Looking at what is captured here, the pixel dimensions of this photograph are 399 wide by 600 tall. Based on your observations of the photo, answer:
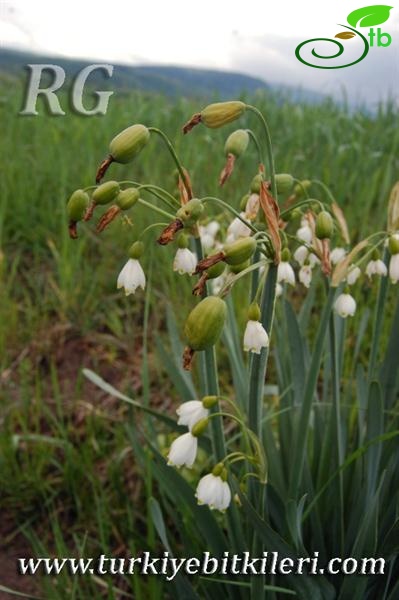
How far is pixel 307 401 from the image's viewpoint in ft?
3.83

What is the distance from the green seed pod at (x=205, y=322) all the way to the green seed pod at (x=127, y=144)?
22cm

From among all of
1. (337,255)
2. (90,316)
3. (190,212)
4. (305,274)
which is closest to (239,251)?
(190,212)

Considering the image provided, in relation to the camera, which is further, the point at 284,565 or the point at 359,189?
the point at 359,189

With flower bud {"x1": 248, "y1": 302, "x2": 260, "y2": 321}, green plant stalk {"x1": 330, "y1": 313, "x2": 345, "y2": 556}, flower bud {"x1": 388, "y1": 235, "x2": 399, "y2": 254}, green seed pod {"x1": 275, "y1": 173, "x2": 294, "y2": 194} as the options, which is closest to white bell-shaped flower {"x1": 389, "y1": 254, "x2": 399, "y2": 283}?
flower bud {"x1": 388, "y1": 235, "x2": 399, "y2": 254}

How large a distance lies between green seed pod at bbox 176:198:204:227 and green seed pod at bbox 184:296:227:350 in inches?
4.0

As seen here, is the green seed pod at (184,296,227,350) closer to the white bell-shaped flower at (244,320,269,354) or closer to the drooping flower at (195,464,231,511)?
the white bell-shaped flower at (244,320,269,354)

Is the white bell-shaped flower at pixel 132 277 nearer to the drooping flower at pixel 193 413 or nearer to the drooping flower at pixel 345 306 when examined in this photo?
the drooping flower at pixel 193 413

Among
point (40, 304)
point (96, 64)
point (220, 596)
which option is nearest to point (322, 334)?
point (220, 596)

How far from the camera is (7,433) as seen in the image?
186 centimetres

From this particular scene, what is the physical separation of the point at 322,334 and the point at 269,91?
10.8ft

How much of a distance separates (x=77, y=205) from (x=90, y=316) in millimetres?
1424

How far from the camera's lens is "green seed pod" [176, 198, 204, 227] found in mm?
875

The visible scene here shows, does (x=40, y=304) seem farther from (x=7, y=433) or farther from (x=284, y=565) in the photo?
(x=284, y=565)

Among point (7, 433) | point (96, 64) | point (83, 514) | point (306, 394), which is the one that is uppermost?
point (96, 64)
